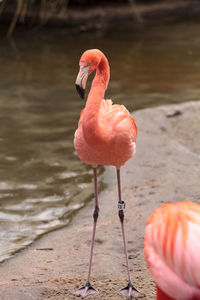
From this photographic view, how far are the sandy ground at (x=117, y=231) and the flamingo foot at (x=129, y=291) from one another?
33 mm

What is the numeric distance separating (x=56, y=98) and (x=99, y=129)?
4040 millimetres

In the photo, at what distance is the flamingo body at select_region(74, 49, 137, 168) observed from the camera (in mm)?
2691

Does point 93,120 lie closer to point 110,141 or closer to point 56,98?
point 110,141

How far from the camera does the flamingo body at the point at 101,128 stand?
2.69 metres

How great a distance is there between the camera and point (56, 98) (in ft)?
21.9

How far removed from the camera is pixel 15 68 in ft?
26.8

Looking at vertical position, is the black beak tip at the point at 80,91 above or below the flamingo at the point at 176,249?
above

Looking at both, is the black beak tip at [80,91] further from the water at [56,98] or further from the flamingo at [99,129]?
the water at [56,98]

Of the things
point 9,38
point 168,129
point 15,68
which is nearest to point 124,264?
point 168,129

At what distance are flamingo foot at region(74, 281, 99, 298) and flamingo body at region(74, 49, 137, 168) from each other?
0.62m

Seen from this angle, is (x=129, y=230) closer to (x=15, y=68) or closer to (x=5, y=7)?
(x=15, y=68)

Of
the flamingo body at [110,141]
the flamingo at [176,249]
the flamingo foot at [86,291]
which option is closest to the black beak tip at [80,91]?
the flamingo body at [110,141]

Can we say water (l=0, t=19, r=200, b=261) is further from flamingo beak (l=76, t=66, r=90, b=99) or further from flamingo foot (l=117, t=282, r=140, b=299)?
flamingo beak (l=76, t=66, r=90, b=99)

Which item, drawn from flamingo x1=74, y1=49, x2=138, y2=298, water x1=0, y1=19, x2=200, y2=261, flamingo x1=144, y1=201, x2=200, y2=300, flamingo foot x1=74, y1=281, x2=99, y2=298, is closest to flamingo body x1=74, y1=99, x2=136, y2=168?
flamingo x1=74, y1=49, x2=138, y2=298
